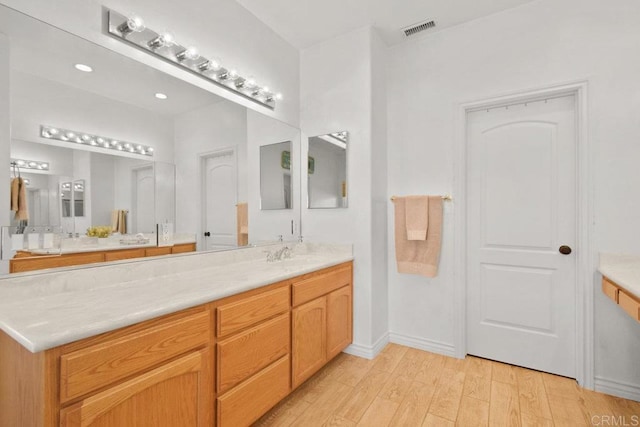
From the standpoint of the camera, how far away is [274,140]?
8.40 ft

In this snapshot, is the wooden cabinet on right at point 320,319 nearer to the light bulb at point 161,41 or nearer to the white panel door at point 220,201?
the white panel door at point 220,201

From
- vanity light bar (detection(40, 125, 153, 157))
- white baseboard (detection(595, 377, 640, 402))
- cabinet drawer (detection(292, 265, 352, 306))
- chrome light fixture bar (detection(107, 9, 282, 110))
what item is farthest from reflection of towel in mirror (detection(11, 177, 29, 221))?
white baseboard (detection(595, 377, 640, 402))

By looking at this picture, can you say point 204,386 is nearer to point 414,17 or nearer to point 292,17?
point 292,17

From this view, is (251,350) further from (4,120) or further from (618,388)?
(618,388)

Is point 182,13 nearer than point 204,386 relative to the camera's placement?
No

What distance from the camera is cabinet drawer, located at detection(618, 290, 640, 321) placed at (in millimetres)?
1413

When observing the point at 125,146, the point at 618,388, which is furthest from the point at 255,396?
the point at 618,388

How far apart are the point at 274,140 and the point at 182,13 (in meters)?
1.04

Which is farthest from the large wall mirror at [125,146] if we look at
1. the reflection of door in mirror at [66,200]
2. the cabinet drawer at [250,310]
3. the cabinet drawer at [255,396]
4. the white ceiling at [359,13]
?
the cabinet drawer at [255,396]

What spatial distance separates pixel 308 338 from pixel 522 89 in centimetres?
231

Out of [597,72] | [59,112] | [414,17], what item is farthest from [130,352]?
[597,72]

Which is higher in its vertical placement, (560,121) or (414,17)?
(414,17)

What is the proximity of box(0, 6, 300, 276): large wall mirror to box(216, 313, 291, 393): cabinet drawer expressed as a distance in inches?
28.7

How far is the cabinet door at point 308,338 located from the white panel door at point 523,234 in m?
1.26
